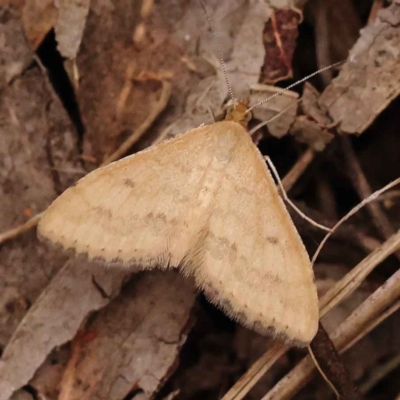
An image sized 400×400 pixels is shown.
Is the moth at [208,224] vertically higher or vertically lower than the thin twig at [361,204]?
higher

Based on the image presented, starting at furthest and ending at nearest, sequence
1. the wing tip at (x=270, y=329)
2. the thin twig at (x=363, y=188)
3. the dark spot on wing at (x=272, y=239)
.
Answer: the thin twig at (x=363, y=188)
the dark spot on wing at (x=272, y=239)
the wing tip at (x=270, y=329)

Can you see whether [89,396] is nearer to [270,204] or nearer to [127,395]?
[127,395]

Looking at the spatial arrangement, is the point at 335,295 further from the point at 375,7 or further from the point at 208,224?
the point at 375,7

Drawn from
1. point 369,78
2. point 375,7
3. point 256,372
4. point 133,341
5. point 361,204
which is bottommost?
point 256,372

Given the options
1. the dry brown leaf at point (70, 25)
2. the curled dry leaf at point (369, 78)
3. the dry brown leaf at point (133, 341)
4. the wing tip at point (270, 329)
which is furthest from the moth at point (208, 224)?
the dry brown leaf at point (70, 25)

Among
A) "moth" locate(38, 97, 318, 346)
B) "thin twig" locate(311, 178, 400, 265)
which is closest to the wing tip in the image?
"moth" locate(38, 97, 318, 346)

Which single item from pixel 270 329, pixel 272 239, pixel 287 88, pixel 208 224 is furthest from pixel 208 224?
pixel 287 88

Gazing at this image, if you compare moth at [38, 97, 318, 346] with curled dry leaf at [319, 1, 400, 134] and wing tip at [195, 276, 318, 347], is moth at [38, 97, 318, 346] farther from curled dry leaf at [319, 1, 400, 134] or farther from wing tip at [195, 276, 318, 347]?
curled dry leaf at [319, 1, 400, 134]

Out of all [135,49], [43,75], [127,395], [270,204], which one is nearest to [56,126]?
[43,75]

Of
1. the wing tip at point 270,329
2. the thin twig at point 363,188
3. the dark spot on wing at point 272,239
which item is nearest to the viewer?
the wing tip at point 270,329

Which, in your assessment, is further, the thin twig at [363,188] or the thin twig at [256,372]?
the thin twig at [363,188]

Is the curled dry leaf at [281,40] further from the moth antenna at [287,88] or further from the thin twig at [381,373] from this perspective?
the thin twig at [381,373]

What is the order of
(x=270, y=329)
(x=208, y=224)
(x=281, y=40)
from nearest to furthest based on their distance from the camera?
(x=270, y=329)
(x=208, y=224)
(x=281, y=40)
